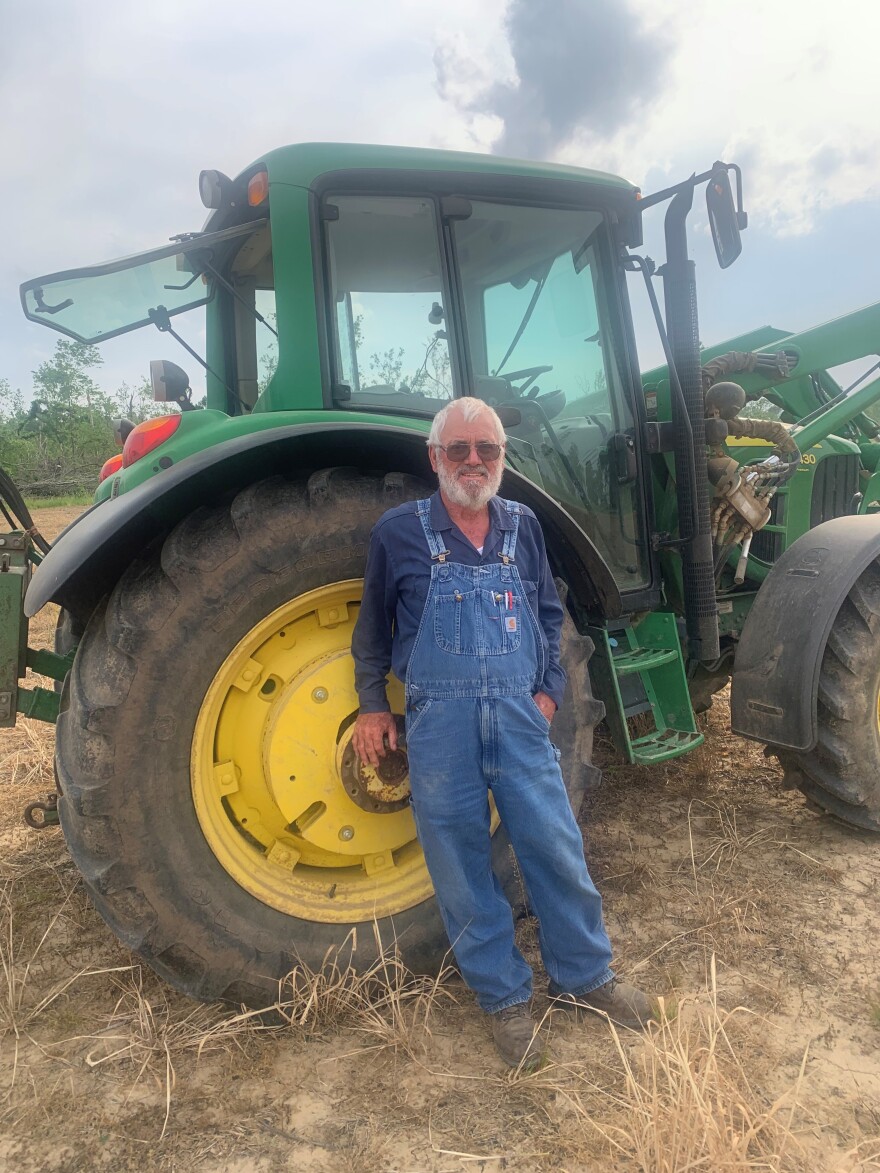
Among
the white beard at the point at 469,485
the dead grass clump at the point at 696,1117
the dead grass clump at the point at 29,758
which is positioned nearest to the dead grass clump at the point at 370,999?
the dead grass clump at the point at 696,1117

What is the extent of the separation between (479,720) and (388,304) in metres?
1.49

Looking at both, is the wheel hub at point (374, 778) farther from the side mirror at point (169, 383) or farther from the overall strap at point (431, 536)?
the side mirror at point (169, 383)

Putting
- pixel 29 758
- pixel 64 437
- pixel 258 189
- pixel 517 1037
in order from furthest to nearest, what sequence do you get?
pixel 64 437
pixel 29 758
pixel 258 189
pixel 517 1037

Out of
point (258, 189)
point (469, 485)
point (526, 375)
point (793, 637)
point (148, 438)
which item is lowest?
point (793, 637)

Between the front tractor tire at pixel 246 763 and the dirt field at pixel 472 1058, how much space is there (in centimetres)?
17

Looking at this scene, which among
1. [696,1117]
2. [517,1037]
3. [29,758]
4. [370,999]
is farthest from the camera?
[29,758]

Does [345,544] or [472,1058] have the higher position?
[345,544]

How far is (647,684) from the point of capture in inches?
114

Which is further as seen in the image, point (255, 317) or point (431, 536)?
point (255, 317)

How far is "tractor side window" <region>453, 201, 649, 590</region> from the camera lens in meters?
2.73

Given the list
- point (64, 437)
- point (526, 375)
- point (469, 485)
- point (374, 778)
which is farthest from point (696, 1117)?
point (64, 437)

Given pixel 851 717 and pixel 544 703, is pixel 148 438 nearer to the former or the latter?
pixel 544 703

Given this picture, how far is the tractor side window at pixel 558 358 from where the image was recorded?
2732 millimetres

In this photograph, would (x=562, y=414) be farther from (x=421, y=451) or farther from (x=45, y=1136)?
(x=45, y=1136)
